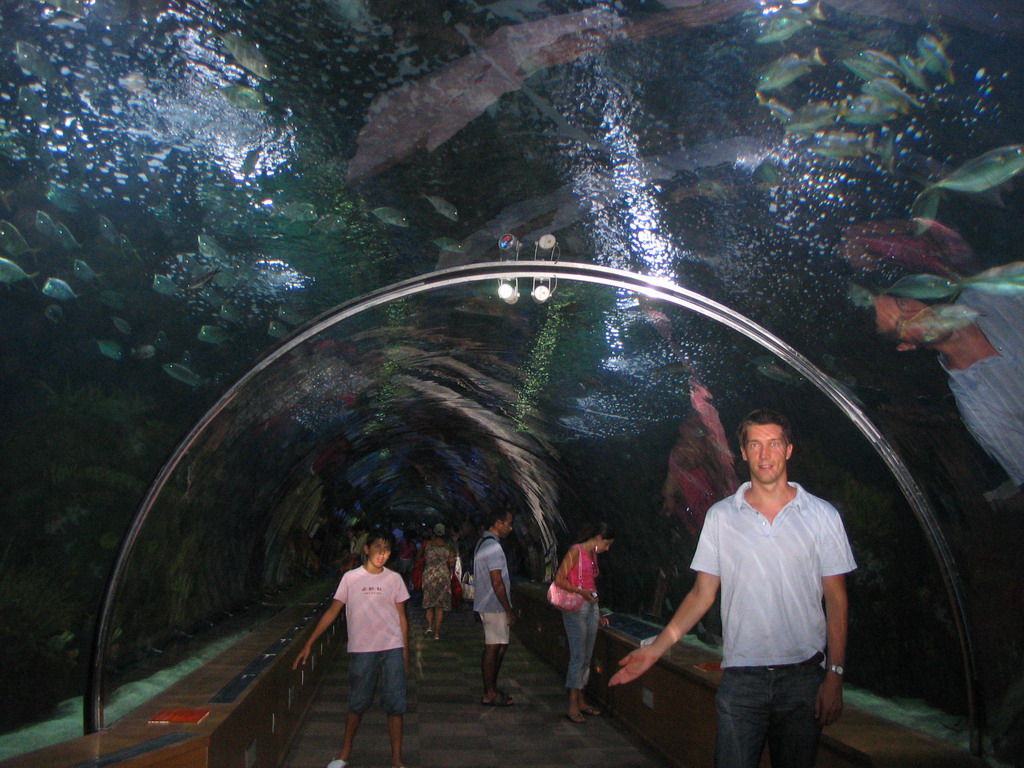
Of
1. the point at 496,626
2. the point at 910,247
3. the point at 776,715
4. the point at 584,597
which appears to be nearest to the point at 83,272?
the point at 776,715

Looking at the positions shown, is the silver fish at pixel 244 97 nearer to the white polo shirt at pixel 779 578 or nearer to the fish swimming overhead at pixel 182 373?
the fish swimming overhead at pixel 182 373

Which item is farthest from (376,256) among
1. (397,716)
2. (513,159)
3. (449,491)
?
(449,491)

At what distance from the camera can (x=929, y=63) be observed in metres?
3.43

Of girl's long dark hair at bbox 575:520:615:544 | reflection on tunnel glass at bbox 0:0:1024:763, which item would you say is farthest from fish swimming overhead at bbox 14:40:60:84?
girl's long dark hair at bbox 575:520:615:544

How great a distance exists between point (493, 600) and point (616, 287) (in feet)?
11.6

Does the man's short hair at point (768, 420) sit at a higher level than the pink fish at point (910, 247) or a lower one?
lower

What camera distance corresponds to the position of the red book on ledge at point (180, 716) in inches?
172

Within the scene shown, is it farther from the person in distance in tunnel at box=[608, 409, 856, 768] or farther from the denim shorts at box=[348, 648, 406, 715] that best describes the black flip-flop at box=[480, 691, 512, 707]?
the person in distance in tunnel at box=[608, 409, 856, 768]

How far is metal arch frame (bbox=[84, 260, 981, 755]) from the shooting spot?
16.0ft

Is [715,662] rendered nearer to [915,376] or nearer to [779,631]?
[915,376]

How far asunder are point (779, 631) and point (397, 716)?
11.5 ft

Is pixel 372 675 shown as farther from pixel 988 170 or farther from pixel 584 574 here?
pixel 988 170

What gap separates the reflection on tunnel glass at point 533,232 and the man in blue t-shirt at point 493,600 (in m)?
2.28

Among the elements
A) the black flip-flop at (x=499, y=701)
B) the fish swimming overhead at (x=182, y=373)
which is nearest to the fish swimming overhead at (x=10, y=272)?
the fish swimming overhead at (x=182, y=373)
